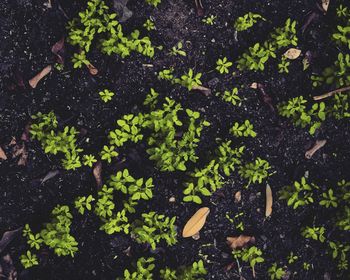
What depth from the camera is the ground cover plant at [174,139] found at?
3.39 m

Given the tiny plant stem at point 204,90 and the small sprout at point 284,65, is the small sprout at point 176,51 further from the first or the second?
the small sprout at point 284,65

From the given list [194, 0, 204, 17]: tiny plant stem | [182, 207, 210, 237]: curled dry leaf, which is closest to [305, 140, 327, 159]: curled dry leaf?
[182, 207, 210, 237]: curled dry leaf

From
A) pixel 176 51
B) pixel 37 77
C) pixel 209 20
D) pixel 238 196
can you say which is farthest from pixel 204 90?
pixel 37 77

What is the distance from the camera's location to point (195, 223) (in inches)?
139

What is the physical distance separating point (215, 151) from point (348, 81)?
117 cm

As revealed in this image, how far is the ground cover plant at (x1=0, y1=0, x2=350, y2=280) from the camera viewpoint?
3.39m

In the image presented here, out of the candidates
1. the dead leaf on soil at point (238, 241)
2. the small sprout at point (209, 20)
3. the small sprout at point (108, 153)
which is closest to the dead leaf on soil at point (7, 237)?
the small sprout at point (108, 153)

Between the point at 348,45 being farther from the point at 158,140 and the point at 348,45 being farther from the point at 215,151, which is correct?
the point at 158,140

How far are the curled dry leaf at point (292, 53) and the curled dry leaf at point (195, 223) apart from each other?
138 centimetres

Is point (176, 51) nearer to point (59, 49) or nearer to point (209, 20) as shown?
point (209, 20)

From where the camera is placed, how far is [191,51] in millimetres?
3543

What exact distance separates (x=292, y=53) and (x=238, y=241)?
157cm

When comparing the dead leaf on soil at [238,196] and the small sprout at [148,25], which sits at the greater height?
the small sprout at [148,25]

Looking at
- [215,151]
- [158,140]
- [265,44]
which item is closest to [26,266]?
[158,140]
